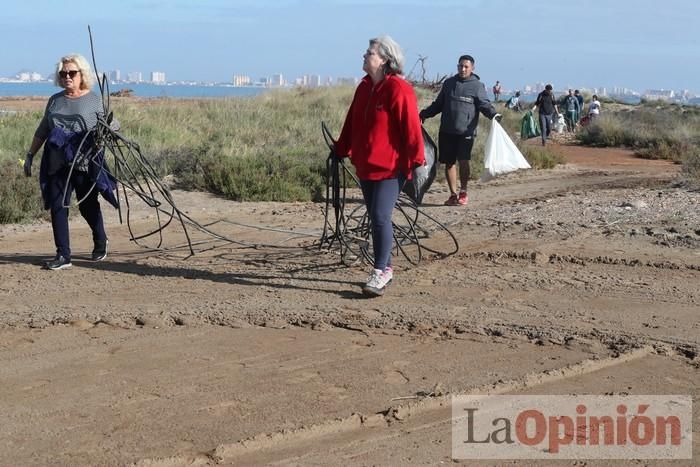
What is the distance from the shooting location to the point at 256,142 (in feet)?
58.2

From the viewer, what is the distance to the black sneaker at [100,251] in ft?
25.7

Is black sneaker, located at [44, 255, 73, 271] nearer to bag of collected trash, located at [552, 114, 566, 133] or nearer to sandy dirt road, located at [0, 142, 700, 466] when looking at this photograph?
sandy dirt road, located at [0, 142, 700, 466]

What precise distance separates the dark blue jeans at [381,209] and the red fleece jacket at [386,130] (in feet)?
0.26

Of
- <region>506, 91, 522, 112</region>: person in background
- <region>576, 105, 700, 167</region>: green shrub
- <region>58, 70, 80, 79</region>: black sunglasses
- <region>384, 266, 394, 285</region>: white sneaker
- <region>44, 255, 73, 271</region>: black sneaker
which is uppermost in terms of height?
<region>58, 70, 80, 79</region>: black sunglasses

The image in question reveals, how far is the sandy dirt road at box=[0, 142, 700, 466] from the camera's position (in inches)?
168

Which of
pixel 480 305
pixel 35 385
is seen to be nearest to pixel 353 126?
pixel 480 305

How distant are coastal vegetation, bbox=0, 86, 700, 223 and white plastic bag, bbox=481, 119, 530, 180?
2363 millimetres

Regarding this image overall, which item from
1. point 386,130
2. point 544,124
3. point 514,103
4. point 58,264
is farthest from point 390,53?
point 514,103

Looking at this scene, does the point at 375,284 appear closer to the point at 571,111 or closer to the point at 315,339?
the point at 315,339

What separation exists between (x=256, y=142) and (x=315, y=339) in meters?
12.4

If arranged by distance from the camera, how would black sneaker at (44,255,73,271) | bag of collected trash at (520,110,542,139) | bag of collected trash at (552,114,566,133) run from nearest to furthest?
black sneaker at (44,255,73,271) < bag of collected trash at (520,110,542,139) < bag of collected trash at (552,114,566,133)

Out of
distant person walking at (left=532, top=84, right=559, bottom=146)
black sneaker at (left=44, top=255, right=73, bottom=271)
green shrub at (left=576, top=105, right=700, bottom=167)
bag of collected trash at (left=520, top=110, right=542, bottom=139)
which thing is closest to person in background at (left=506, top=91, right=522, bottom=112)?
green shrub at (left=576, top=105, right=700, bottom=167)

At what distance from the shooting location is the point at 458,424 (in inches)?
173

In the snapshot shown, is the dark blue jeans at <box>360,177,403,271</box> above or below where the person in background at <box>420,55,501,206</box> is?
below
